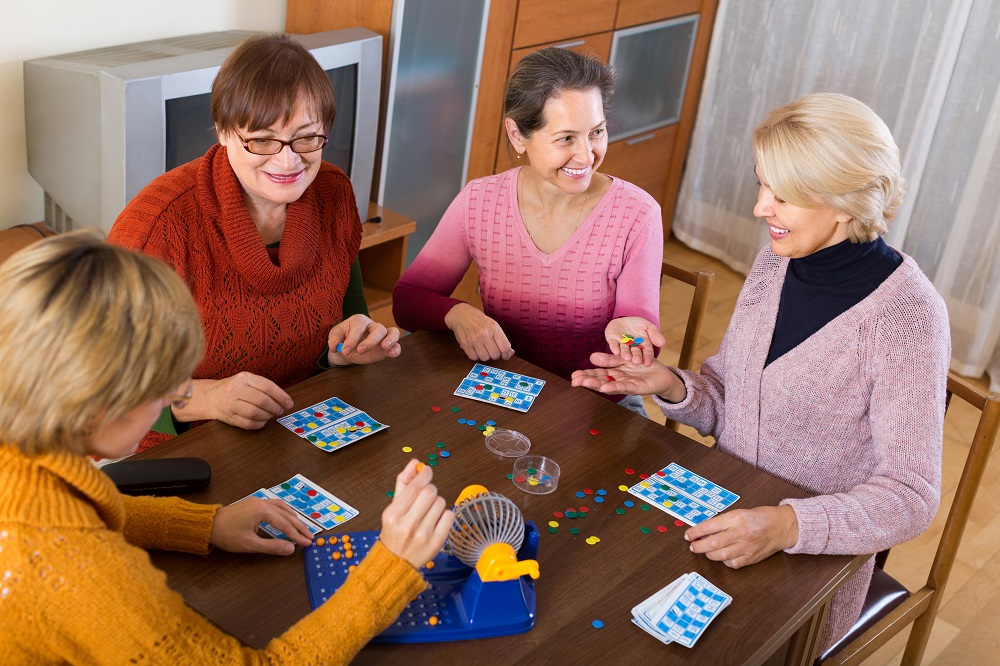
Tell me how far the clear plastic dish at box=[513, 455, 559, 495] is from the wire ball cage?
23 cm

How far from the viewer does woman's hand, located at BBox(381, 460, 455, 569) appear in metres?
1.19

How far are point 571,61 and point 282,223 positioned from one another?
71cm

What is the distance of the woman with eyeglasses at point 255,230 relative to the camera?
175 cm

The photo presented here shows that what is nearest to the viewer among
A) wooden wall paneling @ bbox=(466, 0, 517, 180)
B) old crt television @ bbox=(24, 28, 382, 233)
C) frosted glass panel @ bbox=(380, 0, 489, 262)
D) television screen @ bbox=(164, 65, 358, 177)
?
old crt television @ bbox=(24, 28, 382, 233)

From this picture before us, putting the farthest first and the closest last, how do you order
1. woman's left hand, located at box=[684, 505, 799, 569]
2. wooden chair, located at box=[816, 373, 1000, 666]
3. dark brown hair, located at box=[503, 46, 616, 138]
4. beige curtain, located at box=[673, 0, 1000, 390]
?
beige curtain, located at box=[673, 0, 1000, 390]
dark brown hair, located at box=[503, 46, 616, 138]
wooden chair, located at box=[816, 373, 1000, 666]
woman's left hand, located at box=[684, 505, 799, 569]

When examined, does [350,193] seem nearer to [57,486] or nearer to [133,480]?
[133,480]

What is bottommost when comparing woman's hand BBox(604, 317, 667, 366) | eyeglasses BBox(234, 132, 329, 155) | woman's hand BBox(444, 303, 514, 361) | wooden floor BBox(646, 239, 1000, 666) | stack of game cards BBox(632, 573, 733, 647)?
wooden floor BBox(646, 239, 1000, 666)

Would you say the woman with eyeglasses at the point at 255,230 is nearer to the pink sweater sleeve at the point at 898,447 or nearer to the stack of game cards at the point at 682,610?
the stack of game cards at the point at 682,610

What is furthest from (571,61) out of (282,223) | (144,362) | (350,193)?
(144,362)

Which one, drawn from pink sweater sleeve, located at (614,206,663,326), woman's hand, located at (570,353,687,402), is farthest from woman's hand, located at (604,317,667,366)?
pink sweater sleeve, located at (614,206,663,326)

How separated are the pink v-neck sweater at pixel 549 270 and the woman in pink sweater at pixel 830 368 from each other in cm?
39

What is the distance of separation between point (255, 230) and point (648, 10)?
262 centimetres

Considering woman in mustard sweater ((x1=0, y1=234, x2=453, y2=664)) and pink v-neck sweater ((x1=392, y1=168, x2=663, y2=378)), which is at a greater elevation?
woman in mustard sweater ((x1=0, y1=234, x2=453, y2=664))

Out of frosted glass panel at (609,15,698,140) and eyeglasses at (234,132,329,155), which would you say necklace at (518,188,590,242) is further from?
frosted glass panel at (609,15,698,140)
